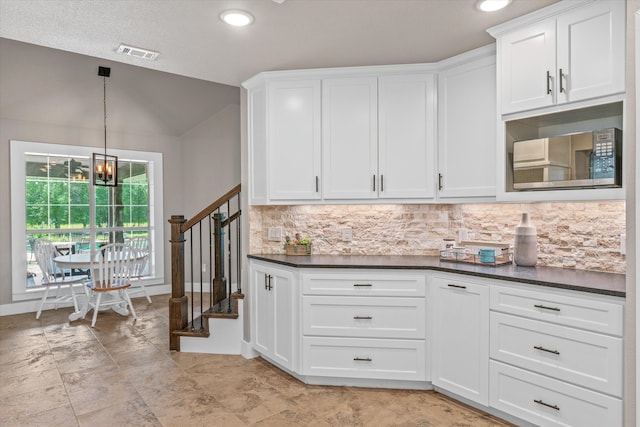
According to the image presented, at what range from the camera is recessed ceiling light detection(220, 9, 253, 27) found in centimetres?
231

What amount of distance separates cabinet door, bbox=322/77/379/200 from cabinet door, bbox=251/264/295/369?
0.79m

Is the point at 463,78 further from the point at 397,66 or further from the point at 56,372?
the point at 56,372

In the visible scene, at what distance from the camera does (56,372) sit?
3.23 meters

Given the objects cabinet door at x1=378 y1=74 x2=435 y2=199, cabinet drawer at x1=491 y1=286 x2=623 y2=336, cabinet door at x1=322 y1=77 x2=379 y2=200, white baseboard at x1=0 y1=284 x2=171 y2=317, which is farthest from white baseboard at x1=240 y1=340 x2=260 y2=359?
white baseboard at x1=0 y1=284 x2=171 y2=317

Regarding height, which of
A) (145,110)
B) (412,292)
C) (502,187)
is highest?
(145,110)

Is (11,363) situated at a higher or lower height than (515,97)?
lower

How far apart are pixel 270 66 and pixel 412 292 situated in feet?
6.71

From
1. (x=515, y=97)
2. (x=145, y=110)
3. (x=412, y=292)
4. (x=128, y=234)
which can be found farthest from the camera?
(x=128, y=234)

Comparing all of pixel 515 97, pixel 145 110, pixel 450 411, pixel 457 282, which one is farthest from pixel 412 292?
pixel 145 110

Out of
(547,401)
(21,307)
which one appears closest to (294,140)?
(547,401)

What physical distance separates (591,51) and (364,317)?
211cm

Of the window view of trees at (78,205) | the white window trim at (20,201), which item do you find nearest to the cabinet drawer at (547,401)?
the window view of trees at (78,205)

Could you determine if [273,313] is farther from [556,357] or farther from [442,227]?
[556,357]

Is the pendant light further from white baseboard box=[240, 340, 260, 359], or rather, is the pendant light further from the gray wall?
white baseboard box=[240, 340, 260, 359]
